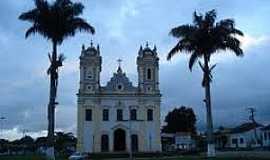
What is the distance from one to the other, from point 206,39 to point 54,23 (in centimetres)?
1135

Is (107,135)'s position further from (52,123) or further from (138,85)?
(52,123)

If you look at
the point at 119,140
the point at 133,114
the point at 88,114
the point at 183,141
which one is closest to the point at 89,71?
the point at 88,114

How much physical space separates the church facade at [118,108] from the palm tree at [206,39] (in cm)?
4070

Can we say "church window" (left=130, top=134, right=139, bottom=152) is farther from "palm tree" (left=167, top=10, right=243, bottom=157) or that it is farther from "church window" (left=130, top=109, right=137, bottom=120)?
"palm tree" (left=167, top=10, right=243, bottom=157)

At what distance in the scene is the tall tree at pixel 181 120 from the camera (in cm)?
10862

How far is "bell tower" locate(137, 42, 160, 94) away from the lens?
3147 inches

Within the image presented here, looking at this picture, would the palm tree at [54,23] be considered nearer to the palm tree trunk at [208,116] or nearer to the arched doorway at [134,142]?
the palm tree trunk at [208,116]

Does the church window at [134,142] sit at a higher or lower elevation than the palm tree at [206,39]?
lower

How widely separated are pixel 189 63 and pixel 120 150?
136 feet

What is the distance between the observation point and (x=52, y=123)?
31047 millimetres

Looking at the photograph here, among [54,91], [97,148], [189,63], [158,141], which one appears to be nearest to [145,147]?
[158,141]

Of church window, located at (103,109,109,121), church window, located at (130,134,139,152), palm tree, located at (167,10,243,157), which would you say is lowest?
church window, located at (130,134,139,152)

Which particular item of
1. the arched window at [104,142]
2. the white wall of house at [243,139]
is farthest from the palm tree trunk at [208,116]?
the white wall of house at [243,139]

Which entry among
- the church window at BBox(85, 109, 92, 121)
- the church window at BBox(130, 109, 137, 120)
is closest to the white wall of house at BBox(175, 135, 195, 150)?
the church window at BBox(130, 109, 137, 120)
